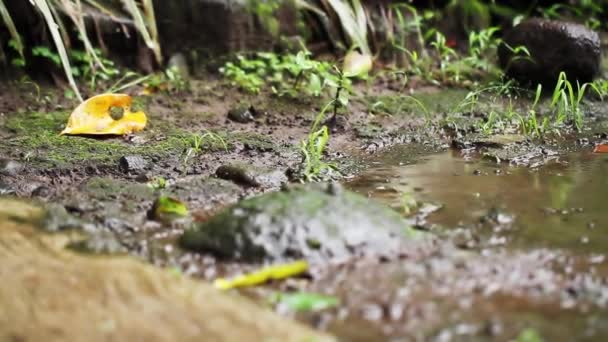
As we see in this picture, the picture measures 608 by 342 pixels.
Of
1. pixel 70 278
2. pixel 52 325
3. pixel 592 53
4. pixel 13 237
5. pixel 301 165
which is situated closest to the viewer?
pixel 52 325

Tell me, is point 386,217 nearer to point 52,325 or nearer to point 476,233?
point 476,233

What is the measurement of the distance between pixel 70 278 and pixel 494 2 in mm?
4050

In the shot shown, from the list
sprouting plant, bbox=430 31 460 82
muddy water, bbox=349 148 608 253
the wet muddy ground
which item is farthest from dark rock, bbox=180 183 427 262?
sprouting plant, bbox=430 31 460 82

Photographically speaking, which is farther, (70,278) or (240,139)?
(240,139)

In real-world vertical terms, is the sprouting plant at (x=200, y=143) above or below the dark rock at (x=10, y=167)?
below

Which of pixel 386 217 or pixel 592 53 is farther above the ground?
pixel 386 217

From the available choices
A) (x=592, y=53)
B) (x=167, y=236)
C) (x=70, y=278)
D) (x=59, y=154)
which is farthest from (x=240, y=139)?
(x=592, y=53)

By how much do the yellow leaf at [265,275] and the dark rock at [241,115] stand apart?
170cm

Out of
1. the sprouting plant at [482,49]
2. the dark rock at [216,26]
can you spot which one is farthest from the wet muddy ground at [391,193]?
the sprouting plant at [482,49]

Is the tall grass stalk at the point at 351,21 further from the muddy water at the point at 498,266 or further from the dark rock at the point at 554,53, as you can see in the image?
the muddy water at the point at 498,266

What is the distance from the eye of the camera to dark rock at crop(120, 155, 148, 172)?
253 centimetres

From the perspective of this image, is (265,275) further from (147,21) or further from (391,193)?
(147,21)

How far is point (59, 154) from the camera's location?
8.48 feet

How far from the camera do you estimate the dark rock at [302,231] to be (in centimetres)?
163
